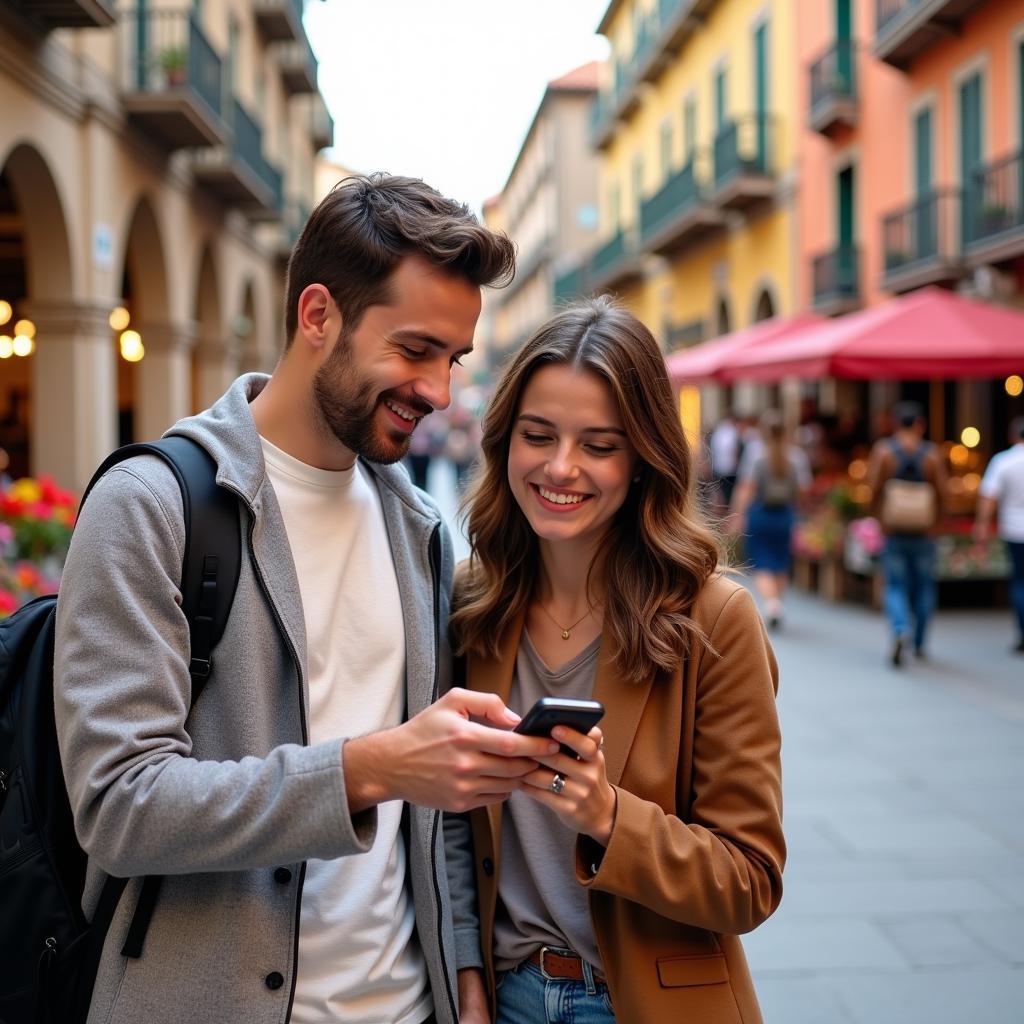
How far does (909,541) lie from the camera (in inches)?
379

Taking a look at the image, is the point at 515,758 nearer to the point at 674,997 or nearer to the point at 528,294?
the point at 674,997

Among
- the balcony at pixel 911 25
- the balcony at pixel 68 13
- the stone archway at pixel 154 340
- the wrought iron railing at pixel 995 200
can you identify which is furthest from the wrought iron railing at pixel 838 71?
the balcony at pixel 68 13

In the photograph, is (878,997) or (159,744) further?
(878,997)

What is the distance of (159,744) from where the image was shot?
151 centimetres

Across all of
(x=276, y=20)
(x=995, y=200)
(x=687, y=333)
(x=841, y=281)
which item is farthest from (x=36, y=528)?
(x=687, y=333)

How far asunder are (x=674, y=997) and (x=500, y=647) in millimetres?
645

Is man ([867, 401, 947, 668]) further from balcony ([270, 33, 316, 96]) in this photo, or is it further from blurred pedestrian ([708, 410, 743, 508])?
balcony ([270, 33, 316, 96])

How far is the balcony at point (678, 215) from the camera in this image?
24766mm

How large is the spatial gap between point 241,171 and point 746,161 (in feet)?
33.8

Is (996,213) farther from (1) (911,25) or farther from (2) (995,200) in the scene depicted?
(1) (911,25)

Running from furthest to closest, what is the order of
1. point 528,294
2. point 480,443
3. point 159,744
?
point 528,294, point 480,443, point 159,744

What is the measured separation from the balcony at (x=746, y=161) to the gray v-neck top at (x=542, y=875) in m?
21.9

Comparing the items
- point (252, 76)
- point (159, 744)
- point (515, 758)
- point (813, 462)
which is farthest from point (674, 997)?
point (252, 76)

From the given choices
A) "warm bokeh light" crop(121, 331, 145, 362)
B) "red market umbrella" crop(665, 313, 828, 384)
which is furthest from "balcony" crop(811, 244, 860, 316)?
"warm bokeh light" crop(121, 331, 145, 362)
